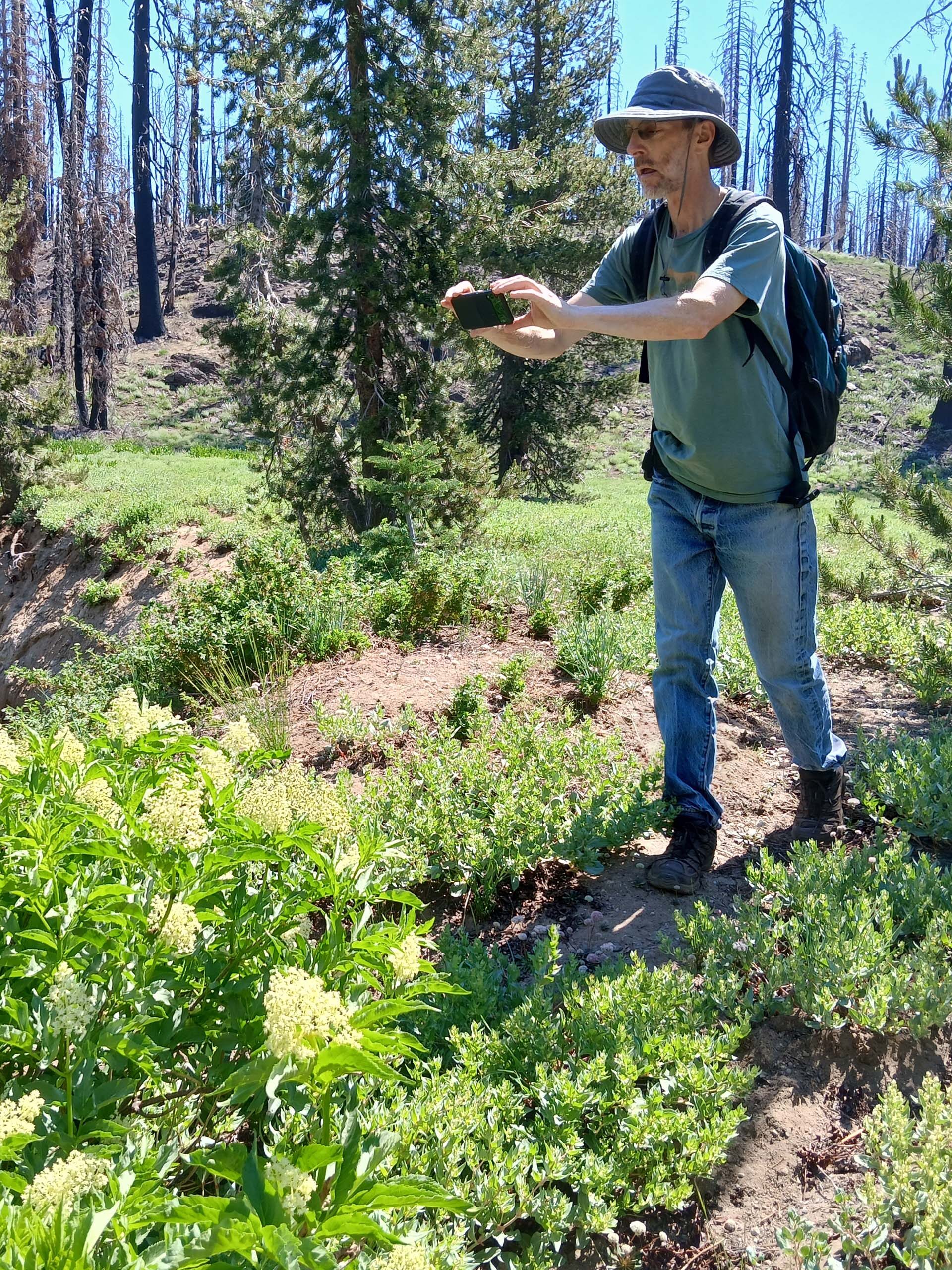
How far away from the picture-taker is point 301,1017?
1584mm

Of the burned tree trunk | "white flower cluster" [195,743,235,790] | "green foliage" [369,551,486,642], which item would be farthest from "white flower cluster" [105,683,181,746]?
the burned tree trunk

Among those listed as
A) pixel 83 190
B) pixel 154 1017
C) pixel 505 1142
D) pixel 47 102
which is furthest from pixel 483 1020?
pixel 47 102

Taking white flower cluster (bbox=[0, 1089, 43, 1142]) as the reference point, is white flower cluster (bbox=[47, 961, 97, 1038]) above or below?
above

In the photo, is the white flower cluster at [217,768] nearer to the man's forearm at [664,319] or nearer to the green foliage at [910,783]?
the man's forearm at [664,319]

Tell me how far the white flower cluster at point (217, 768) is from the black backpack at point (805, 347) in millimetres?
1757

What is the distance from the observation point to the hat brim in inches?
120

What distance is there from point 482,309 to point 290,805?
1772 millimetres

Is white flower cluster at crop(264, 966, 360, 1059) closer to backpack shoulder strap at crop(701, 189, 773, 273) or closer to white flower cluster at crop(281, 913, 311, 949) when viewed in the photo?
white flower cluster at crop(281, 913, 311, 949)

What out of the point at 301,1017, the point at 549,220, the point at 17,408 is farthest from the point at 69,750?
the point at 17,408

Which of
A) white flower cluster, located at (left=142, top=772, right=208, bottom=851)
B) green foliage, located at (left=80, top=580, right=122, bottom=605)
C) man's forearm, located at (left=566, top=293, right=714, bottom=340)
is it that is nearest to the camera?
white flower cluster, located at (left=142, top=772, right=208, bottom=851)

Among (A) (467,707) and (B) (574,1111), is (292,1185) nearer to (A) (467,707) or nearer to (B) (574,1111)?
(B) (574,1111)

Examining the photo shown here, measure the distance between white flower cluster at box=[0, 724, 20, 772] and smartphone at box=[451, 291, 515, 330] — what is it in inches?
72.0

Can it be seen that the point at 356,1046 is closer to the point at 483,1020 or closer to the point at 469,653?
the point at 483,1020

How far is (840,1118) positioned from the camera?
8.27 feet
